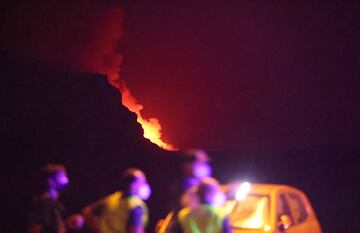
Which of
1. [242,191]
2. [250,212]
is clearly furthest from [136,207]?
[242,191]

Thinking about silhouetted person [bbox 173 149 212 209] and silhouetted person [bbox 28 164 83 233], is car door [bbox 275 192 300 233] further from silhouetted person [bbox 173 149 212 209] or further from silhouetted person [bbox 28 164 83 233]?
silhouetted person [bbox 28 164 83 233]

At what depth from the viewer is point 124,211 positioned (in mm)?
5926

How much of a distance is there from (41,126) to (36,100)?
1.14 m

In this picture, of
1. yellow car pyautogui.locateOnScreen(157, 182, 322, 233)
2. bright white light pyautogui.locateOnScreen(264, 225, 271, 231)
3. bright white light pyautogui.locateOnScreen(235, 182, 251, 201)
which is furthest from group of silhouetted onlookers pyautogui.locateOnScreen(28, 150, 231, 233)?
bright white light pyautogui.locateOnScreen(235, 182, 251, 201)

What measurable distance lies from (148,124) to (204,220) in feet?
23.3

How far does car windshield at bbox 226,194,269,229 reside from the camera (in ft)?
24.4

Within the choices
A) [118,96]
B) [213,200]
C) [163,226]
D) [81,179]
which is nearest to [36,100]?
[118,96]

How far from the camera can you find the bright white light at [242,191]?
7867 mm

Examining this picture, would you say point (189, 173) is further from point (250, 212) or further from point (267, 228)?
point (250, 212)

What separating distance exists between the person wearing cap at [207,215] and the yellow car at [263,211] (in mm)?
1860

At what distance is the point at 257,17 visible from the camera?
12984 millimetres

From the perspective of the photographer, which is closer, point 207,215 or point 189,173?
point 207,215

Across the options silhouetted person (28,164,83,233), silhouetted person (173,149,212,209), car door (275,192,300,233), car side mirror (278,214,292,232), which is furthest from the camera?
car door (275,192,300,233)

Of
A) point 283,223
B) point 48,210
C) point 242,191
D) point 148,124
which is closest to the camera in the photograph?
point 48,210
